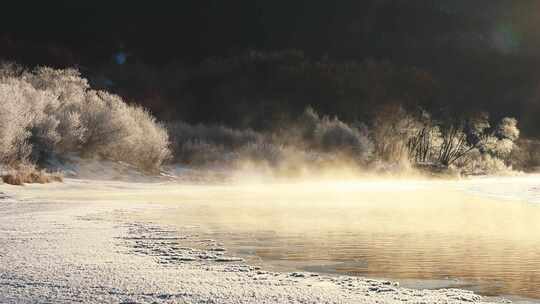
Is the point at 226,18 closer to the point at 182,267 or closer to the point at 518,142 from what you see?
the point at 518,142

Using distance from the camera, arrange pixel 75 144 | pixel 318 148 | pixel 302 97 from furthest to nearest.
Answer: pixel 302 97 < pixel 318 148 < pixel 75 144

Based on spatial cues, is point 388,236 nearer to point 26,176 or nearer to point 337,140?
point 26,176

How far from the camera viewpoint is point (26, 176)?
2416 cm

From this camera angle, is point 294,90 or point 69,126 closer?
point 69,126

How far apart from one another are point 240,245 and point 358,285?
3.59 meters

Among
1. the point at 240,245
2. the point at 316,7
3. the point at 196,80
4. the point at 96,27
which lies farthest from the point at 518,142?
the point at 240,245

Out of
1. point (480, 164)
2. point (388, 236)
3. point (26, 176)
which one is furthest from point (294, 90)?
point (388, 236)

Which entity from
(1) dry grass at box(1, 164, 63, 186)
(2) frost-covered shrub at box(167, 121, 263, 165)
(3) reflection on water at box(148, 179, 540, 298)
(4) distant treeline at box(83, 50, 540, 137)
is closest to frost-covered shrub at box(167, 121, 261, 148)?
(2) frost-covered shrub at box(167, 121, 263, 165)

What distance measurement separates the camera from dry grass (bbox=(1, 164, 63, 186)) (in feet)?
76.5

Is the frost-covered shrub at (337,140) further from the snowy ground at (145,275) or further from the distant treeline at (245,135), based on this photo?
the snowy ground at (145,275)

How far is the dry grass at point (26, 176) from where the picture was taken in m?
23.3

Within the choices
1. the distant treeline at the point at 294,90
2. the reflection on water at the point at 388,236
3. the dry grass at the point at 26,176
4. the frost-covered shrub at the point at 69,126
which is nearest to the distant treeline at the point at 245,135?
the frost-covered shrub at the point at 69,126

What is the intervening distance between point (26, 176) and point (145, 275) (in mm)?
17286

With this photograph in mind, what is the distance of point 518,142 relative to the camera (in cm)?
8019
